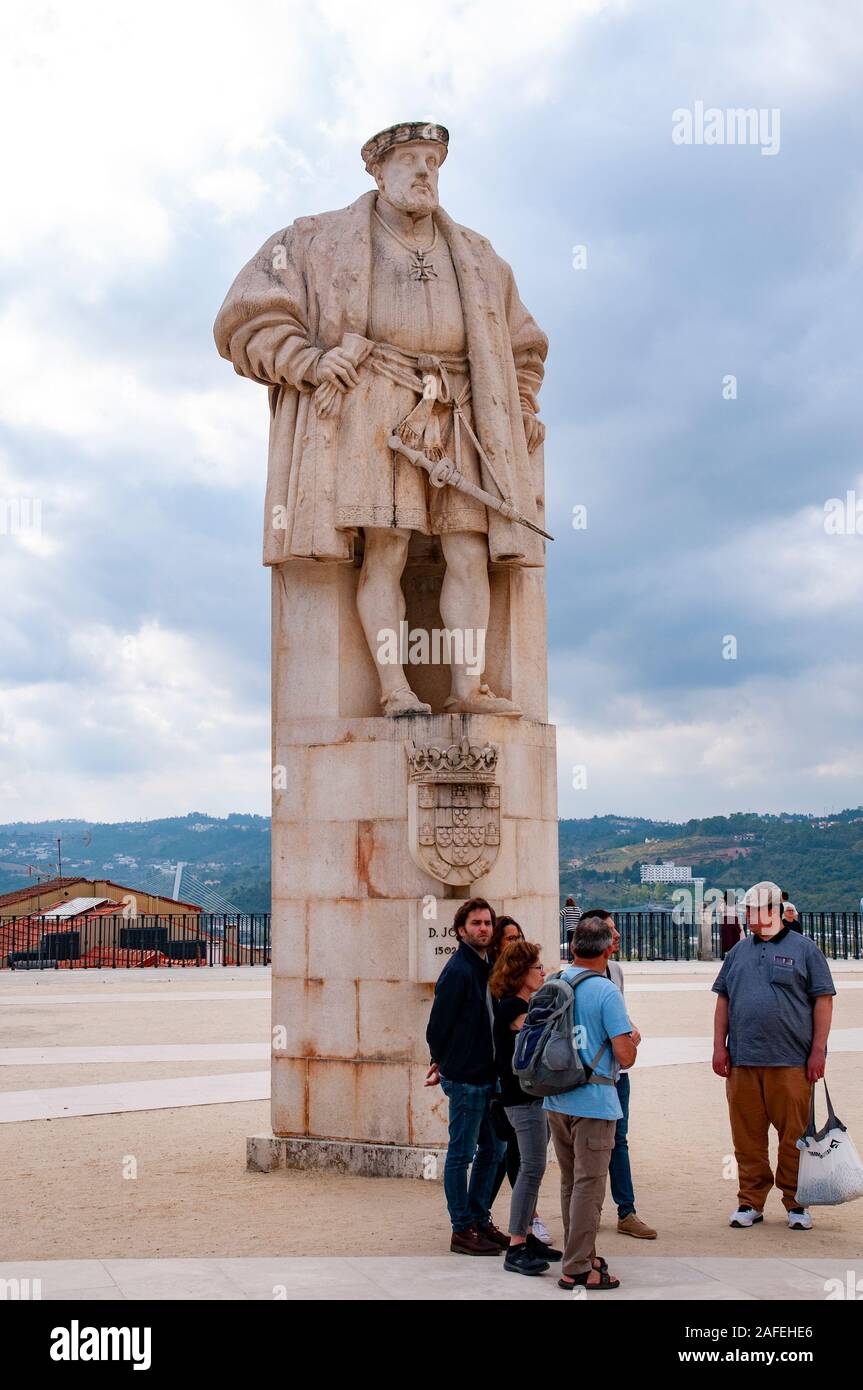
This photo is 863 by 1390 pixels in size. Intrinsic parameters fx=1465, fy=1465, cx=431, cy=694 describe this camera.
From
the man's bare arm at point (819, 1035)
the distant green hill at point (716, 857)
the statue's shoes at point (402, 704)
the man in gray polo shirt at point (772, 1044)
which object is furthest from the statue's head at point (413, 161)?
the distant green hill at point (716, 857)

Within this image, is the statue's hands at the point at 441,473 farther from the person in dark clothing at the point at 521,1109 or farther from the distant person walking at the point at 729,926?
the distant person walking at the point at 729,926

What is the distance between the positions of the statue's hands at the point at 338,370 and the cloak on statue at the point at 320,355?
103mm

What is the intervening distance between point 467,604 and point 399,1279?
4.89 meters

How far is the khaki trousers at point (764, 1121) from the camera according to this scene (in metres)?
7.87

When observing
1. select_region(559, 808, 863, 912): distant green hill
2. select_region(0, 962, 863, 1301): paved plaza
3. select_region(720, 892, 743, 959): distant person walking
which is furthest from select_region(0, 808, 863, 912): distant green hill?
select_region(0, 962, 863, 1301): paved plaza

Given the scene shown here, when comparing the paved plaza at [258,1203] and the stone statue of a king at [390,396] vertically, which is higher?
the stone statue of a king at [390,396]

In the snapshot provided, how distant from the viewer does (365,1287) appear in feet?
20.3

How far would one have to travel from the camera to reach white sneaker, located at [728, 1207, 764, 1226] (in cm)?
772

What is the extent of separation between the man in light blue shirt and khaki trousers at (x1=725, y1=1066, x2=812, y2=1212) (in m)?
1.86

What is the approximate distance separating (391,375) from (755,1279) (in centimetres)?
619

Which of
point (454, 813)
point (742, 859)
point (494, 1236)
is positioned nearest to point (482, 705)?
point (454, 813)

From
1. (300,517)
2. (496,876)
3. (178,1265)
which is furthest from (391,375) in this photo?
(178,1265)

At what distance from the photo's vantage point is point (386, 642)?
392 inches

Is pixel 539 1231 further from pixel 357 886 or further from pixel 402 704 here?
pixel 402 704
